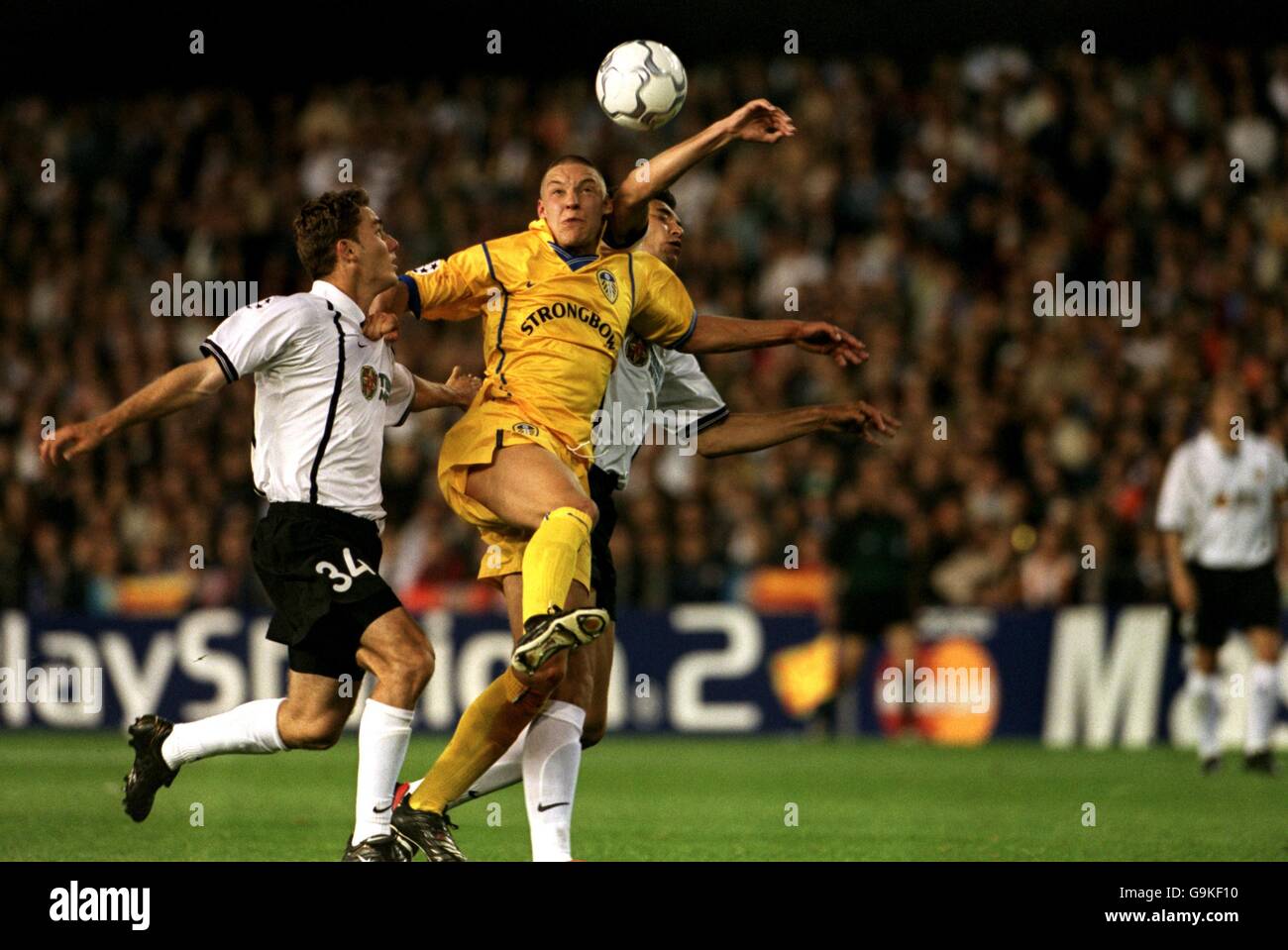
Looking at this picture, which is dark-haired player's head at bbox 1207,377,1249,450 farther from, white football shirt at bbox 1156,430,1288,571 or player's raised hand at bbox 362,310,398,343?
player's raised hand at bbox 362,310,398,343

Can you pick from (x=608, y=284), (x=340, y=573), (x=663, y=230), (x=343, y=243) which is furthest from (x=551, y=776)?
(x=663, y=230)

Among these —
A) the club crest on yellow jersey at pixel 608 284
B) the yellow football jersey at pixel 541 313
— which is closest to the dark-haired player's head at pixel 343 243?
the yellow football jersey at pixel 541 313

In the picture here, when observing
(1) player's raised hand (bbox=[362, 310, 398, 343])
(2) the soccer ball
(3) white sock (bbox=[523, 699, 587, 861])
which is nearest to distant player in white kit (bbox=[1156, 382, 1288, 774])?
(2) the soccer ball

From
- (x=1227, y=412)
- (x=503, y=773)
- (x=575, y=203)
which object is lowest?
(x=503, y=773)

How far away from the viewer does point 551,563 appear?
6047mm

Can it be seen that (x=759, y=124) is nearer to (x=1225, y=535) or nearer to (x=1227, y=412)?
(x=1227, y=412)

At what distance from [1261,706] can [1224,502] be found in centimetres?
133

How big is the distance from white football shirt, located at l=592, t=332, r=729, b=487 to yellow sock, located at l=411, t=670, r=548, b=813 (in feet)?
3.52

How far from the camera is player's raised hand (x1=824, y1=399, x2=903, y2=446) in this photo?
286 inches

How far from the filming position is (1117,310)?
15695mm

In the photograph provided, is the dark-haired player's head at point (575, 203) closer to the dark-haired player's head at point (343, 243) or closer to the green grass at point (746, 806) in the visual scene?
the dark-haired player's head at point (343, 243)

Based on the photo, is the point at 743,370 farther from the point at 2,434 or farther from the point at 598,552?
the point at 598,552

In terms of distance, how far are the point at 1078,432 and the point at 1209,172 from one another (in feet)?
9.40

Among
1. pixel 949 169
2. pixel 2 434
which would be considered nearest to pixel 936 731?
pixel 949 169
